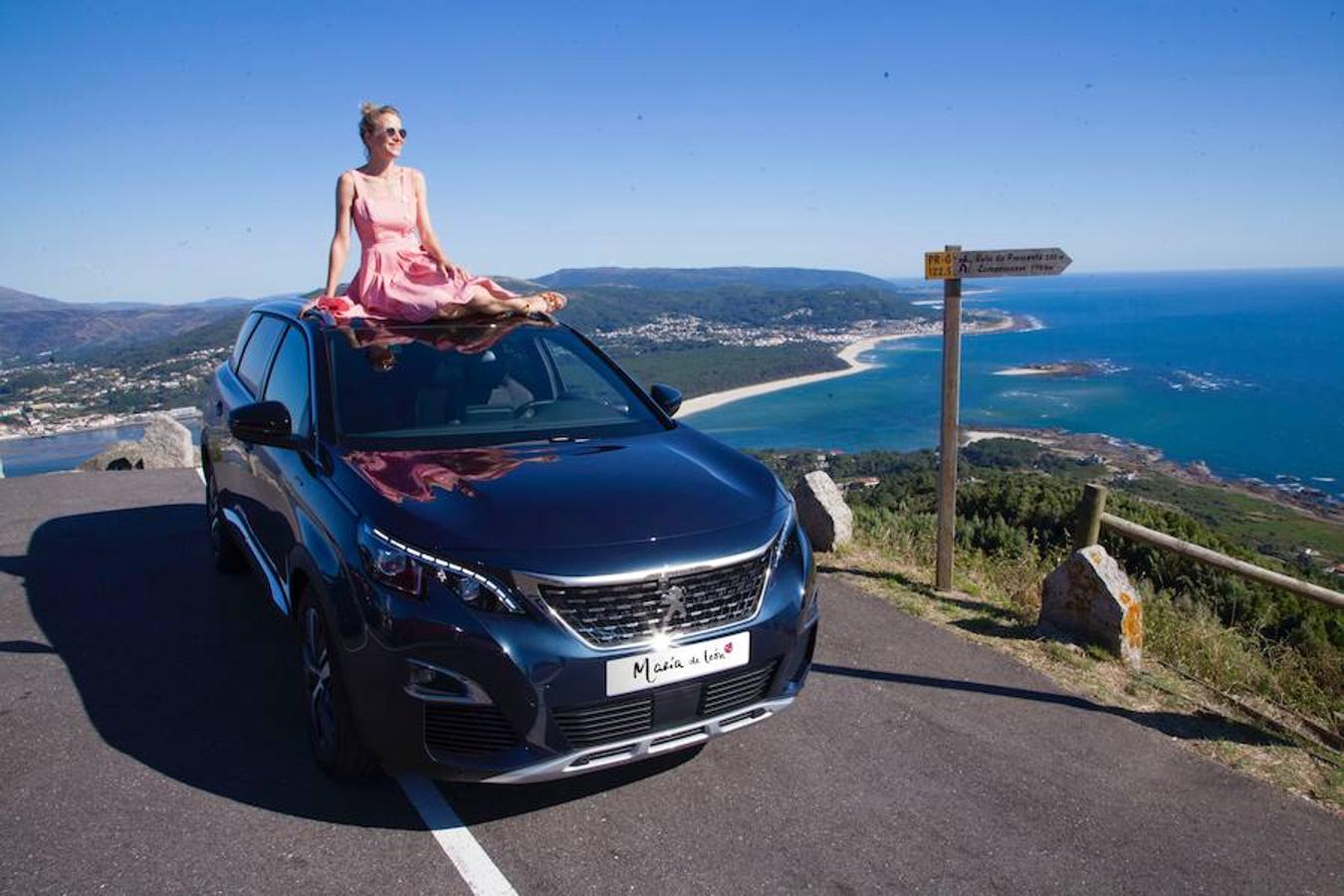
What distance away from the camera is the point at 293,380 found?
4105mm

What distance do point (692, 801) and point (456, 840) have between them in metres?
0.85

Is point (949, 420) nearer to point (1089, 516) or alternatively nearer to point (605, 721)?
point (1089, 516)

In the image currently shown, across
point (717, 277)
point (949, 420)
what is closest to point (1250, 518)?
point (949, 420)

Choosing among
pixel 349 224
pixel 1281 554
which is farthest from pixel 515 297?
pixel 1281 554

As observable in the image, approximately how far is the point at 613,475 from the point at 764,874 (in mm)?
1455

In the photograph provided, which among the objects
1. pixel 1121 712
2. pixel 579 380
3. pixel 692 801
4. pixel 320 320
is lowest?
pixel 1121 712

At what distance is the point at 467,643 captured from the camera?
2.62 m

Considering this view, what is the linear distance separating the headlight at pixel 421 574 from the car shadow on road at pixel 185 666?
932 mm

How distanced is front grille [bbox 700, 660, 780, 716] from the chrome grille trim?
19cm

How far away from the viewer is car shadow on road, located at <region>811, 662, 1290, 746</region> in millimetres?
4121

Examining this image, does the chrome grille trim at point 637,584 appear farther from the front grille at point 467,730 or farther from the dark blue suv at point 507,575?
the front grille at point 467,730

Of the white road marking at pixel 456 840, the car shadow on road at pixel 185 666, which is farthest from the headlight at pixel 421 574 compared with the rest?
the car shadow on road at pixel 185 666

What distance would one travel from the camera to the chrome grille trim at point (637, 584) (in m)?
2.65

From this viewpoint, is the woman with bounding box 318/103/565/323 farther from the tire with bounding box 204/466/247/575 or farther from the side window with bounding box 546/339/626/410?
the tire with bounding box 204/466/247/575
